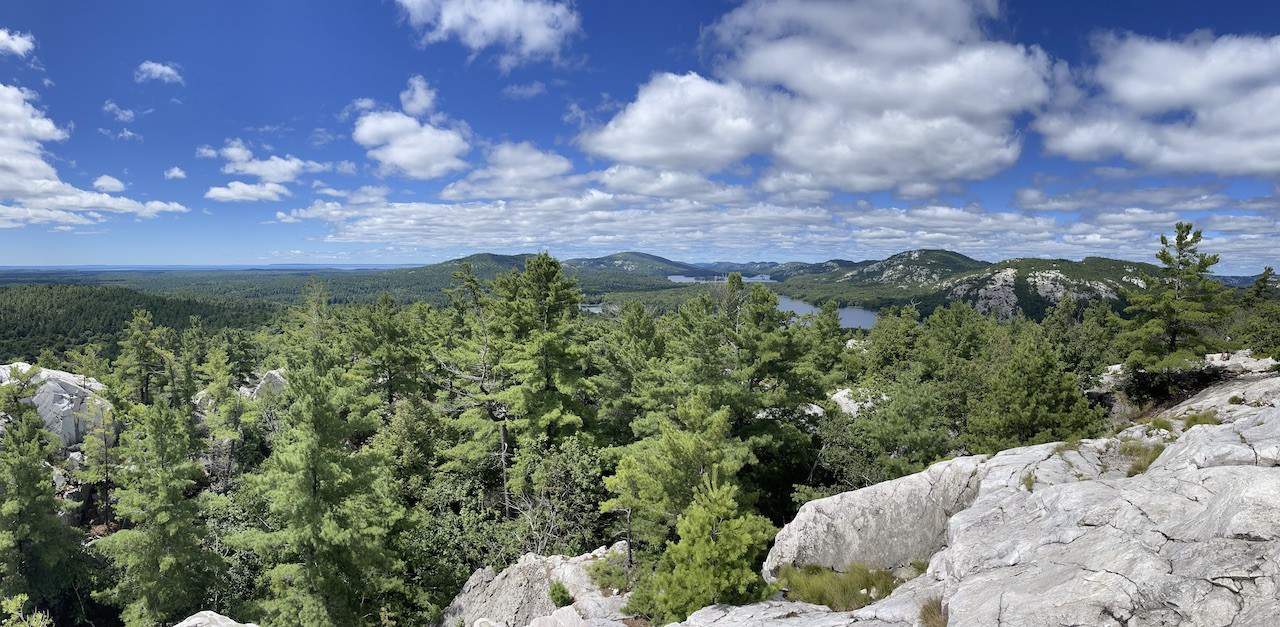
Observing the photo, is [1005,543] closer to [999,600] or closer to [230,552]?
[999,600]

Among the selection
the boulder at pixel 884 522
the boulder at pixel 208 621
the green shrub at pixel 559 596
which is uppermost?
the boulder at pixel 884 522

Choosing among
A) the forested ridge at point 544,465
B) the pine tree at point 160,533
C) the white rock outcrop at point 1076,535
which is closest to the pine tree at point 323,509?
the forested ridge at point 544,465

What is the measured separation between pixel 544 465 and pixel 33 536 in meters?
27.8

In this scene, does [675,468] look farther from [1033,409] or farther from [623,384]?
[1033,409]

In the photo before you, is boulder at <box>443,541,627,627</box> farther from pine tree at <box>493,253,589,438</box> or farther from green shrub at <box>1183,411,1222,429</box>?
green shrub at <box>1183,411,1222,429</box>

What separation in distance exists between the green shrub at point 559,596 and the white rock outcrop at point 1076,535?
22.1ft

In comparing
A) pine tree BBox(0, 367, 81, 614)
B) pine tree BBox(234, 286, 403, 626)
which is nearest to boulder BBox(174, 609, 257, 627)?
pine tree BBox(234, 286, 403, 626)

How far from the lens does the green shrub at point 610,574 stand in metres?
20.1

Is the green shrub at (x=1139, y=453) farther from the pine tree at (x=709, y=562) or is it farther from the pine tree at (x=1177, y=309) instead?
the pine tree at (x=1177, y=309)

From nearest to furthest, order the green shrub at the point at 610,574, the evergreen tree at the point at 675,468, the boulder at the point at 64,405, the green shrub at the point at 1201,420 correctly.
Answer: the green shrub at the point at 1201,420
the evergreen tree at the point at 675,468
the green shrub at the point at 610,574
the boulder at the point at 64,405

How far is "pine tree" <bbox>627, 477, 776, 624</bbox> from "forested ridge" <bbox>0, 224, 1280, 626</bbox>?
8 cm

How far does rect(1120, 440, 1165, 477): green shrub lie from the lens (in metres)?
14.2

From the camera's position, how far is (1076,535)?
453 inches

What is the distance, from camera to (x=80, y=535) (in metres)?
29.6
